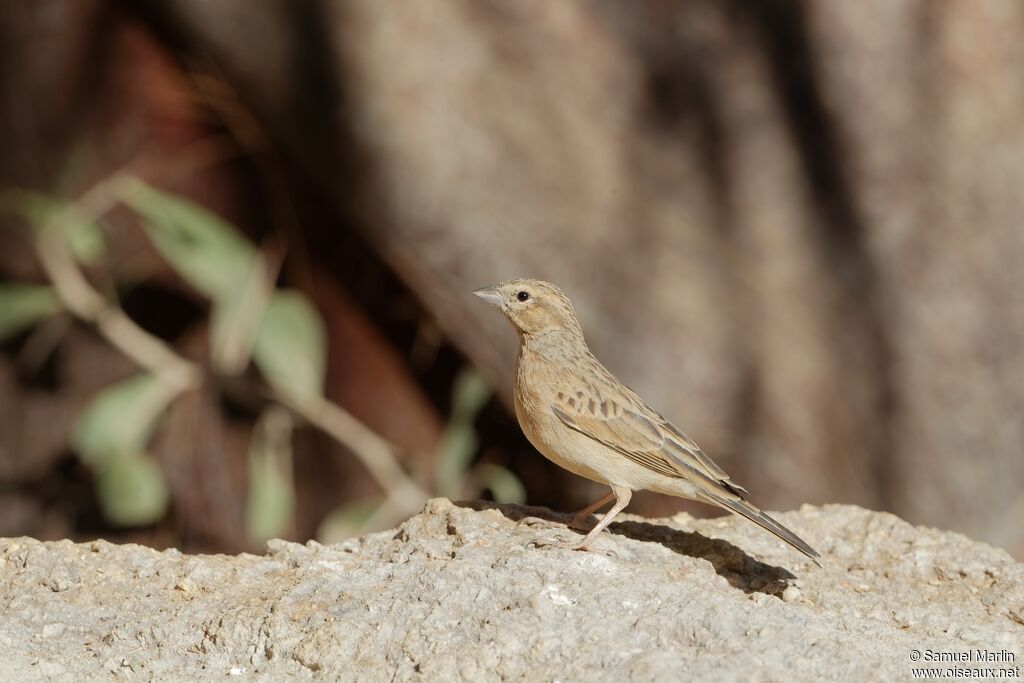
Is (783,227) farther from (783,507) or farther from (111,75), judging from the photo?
(111,75)

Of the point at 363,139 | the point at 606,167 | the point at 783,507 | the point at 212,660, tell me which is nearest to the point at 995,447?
the point at 783,507

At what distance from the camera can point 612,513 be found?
5.21 meters

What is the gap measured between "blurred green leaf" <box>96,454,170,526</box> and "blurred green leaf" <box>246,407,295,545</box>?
569 millimetres

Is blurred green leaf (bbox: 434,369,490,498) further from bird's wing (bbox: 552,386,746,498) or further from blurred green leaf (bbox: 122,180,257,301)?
bird's wing (bbox: 552,386,746,498)

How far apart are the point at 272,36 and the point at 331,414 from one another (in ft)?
7.42

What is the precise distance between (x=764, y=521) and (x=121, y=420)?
13.6 ft

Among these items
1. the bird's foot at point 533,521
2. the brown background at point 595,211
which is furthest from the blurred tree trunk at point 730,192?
the bird's foot at point 533,521

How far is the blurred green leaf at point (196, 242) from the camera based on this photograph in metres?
7.66

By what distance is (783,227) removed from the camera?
806 centimetres

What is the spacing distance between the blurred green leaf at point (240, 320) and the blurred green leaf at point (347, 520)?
108 cm

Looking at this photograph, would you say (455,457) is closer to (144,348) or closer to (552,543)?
(144,348)

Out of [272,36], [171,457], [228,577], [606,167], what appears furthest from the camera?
[171,457]

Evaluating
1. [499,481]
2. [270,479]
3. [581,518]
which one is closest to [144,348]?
[270,479]

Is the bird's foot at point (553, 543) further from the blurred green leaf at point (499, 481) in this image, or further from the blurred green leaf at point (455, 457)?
the blurred green leaf at point (455, 457)
